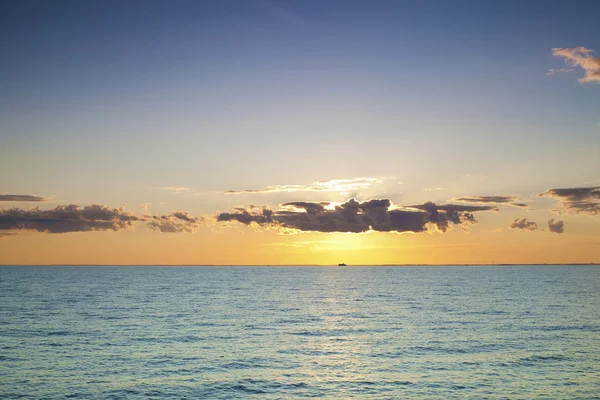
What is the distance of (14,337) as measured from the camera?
62.6 metres

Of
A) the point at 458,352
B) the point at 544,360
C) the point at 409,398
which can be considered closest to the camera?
the point at 409,398

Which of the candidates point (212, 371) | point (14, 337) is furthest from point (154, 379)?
point (14, 337)

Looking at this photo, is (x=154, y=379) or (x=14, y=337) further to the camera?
(x=14, y=337)

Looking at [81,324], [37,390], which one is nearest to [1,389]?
[37,390]

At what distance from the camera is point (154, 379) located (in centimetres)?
4369

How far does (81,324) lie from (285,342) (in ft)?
115

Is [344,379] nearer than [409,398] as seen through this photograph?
No

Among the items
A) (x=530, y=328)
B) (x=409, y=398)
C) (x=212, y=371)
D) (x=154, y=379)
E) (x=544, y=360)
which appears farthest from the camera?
(x=530, y=328)

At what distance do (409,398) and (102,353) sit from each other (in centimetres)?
3437

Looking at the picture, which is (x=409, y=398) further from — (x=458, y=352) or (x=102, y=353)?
(x=102, y=353)

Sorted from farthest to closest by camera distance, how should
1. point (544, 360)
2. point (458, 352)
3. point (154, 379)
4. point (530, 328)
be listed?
1. point (530, 328)
2. point (458, 352)
3. point (544, 360)
4. point (154, 379)

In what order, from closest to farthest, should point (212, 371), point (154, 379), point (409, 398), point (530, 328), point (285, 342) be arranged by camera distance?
point (409, 398), point (154, 379), point (212, 371), point (285, 342), point (530, 328)

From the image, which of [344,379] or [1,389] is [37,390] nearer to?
[1,389]

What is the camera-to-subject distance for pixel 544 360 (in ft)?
167
